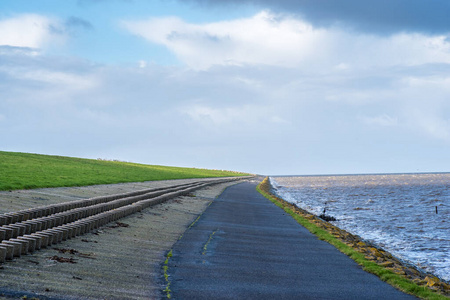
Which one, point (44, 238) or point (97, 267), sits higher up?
point (44, 238)

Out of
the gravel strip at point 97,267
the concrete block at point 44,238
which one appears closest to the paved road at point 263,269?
the gravel strip at point 97,267

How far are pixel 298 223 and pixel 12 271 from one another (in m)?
22.4

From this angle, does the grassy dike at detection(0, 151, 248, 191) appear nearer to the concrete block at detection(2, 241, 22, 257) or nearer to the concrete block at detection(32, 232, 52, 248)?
the concrete block at detection(32, 232, 52, 248)

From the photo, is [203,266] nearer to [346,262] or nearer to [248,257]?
[248,257]

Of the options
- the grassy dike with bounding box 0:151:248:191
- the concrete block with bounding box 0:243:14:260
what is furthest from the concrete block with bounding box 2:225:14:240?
the grassy dike with bounding box 0:151:248:191

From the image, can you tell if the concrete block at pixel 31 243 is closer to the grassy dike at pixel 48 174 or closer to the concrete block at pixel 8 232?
the concrete block at pixel 8 232

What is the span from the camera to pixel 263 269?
14750 mm

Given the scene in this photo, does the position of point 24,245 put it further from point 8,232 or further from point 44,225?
point 44,225

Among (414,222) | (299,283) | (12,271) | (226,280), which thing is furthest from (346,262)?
(414,222)

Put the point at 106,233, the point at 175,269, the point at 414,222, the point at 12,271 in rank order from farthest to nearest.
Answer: the point at 414,222 → the point at 106,233 → the point at 175,269 → the point at 12,271

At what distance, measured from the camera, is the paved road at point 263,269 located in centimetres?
1194

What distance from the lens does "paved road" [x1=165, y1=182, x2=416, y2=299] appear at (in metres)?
11.9

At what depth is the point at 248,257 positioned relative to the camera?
16.8 meters

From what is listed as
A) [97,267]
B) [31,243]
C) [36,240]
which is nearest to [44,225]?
[36,240]
